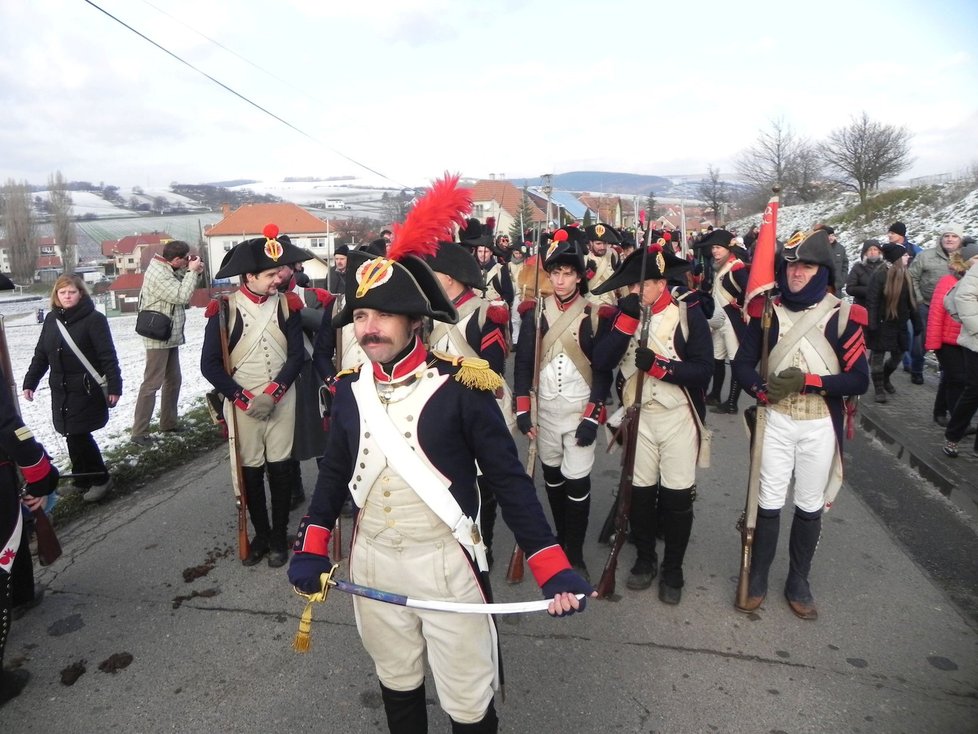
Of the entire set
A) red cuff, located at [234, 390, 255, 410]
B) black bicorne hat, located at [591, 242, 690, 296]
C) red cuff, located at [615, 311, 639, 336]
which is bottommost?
red cuff, located at [234, 390, 255, 410]

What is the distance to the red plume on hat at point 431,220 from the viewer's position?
246cm

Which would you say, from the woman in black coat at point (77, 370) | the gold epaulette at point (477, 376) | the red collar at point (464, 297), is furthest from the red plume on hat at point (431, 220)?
the woman in black coat at point (77, 370)

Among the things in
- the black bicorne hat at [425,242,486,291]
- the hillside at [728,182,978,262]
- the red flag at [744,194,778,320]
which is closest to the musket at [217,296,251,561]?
the black bicorne hat at [425,242,486,291]

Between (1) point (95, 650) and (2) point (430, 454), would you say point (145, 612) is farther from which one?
(2) point (430, 454)

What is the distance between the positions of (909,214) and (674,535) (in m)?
28.7

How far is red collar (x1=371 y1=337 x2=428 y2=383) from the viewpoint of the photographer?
2.42m

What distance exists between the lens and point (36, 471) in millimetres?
3572

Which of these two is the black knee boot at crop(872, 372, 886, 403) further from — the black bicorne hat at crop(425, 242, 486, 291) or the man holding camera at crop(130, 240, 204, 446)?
the man holding camera at crop(130, 240, 204, 446)

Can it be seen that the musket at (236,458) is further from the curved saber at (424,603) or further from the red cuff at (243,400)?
the curved saber at (424,603)

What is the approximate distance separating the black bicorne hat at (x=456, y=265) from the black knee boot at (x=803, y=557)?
247cm

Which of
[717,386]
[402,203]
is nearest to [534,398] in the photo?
[402,203]

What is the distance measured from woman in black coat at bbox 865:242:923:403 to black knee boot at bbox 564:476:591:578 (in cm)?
627

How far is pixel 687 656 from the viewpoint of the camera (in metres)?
3.66

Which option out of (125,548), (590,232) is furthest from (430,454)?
(590,232)
